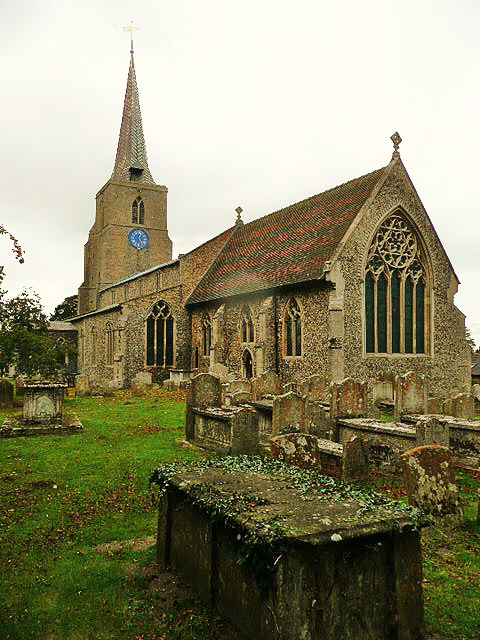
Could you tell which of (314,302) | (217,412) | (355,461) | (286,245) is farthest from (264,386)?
(286,245)

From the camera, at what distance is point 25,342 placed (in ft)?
67.9

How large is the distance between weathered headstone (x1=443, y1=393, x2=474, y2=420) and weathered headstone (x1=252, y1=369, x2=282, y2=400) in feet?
16.5

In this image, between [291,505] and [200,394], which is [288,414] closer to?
[200,394]

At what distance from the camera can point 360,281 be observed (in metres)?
20.0

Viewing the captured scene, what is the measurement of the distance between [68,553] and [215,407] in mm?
6506

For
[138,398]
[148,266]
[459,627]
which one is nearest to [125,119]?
[148,266]

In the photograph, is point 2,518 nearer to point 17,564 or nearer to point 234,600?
point 17,564

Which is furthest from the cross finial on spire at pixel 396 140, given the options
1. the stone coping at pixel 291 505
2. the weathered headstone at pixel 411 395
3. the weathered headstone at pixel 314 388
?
the stone coping at pixel 291 505

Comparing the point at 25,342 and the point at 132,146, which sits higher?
the point at 132,146

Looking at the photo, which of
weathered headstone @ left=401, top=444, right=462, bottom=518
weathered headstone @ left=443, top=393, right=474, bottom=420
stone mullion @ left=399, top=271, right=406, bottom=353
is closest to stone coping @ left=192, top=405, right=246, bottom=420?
weathered headstone @ left=401, top=444, right=462, bottom=518

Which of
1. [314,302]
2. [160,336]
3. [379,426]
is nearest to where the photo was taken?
[379,426]

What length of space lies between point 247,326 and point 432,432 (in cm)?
1572

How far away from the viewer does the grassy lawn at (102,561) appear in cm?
438

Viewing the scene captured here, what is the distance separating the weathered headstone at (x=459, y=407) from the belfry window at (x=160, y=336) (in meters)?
18.1
